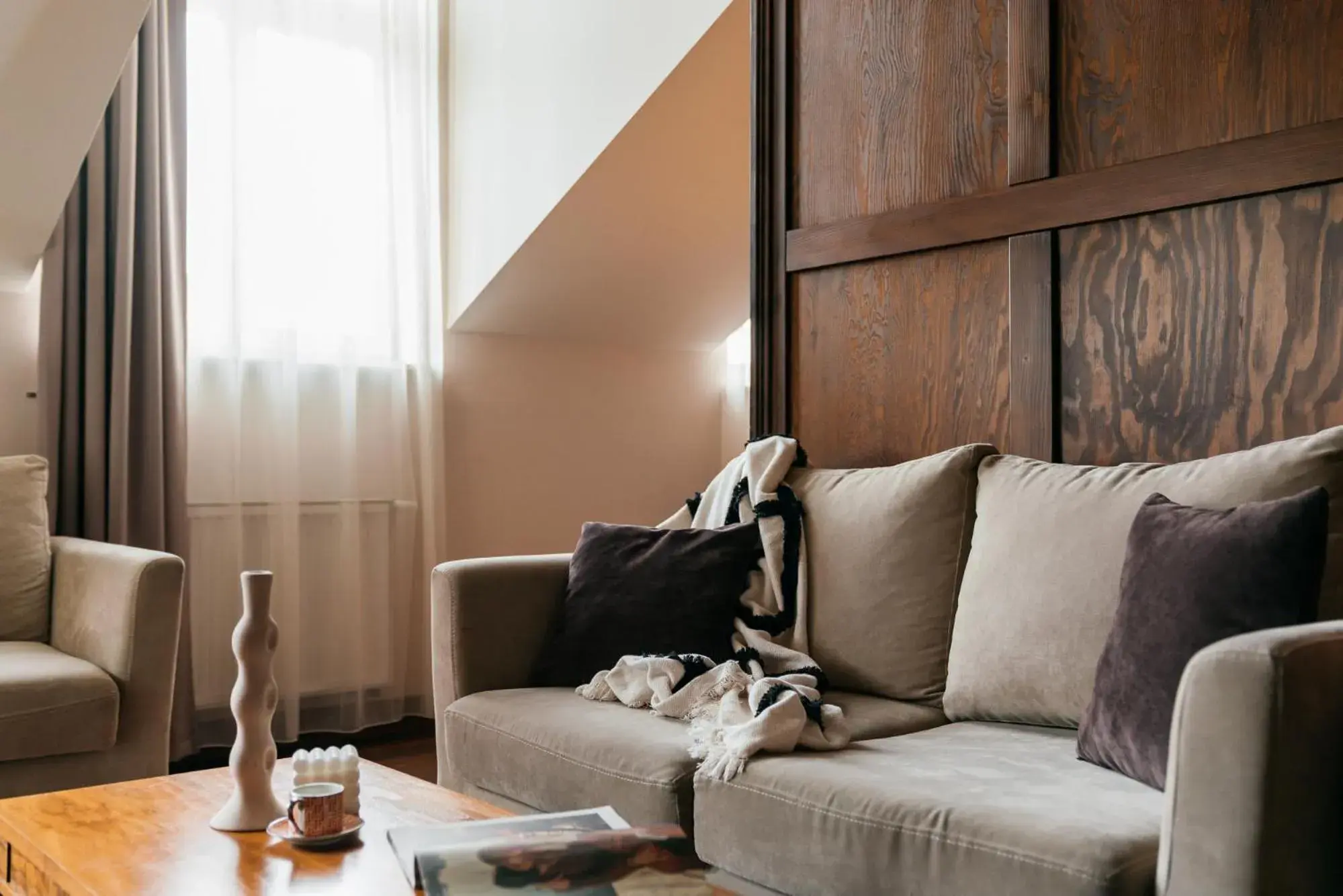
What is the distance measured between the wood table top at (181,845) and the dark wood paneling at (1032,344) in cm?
136

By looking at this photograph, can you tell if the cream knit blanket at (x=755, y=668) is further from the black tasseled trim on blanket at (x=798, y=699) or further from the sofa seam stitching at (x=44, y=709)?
the sofa seam stitching at (x=44, y=709)

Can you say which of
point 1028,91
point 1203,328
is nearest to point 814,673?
point 1203,328

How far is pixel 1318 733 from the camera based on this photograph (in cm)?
125

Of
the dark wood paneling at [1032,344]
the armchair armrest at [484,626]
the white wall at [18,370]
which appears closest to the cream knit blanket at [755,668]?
the armchair armrest at [484,626]

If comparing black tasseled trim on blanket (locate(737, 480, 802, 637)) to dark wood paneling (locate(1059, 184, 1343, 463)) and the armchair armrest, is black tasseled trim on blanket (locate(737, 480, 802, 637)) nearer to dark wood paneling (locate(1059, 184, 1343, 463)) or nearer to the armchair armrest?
the armchair armrest

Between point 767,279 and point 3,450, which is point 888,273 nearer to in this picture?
point 767,279

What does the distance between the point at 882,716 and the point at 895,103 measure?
144 cm

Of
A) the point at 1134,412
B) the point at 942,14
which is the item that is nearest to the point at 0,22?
the point at 942,14

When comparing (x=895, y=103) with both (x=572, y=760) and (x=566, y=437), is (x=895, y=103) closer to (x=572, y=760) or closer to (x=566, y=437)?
(x=572, y=760)

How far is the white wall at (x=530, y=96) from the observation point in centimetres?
362

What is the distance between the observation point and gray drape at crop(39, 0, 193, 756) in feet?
11.5

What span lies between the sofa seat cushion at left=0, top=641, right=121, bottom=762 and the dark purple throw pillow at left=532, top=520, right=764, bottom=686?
954mm

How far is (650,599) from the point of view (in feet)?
7.98

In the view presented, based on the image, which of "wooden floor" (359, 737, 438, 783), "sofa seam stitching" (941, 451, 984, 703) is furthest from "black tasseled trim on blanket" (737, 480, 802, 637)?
"wooden floor" (359, 737, 438, 783)
